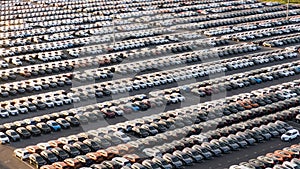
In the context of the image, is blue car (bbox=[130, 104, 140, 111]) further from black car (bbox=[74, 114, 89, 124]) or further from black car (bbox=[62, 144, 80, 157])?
black car (bbox=[62, 144, 80, 157])

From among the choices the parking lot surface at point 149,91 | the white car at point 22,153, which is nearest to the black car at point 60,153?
the parking lot surface at point 149,91

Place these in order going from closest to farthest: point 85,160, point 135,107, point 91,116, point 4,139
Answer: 1. point 85,160
2. point 4,139
3. point 91,116
4. point 135,107

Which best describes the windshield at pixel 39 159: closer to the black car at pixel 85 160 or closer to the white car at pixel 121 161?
the black car at pixel 85 160

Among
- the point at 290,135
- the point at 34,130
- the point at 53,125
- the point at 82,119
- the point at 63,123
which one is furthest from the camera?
the point at 82,119

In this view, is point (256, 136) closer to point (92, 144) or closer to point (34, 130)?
point (92, 144)

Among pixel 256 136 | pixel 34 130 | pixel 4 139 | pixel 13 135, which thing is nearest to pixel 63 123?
pixel 34 130

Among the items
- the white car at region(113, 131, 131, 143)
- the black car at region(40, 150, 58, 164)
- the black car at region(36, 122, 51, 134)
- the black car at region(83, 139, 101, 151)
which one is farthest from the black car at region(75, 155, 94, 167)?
the black car at region(36, 122, 51, 134)
